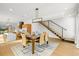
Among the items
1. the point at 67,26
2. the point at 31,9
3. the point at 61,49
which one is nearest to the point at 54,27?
the point at 67,26

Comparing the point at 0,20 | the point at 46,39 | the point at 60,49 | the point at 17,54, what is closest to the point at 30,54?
the point at 17,54

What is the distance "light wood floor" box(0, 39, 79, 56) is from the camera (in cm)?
237

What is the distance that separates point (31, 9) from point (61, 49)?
34.1 inches

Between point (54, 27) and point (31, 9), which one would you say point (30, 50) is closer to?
point (54, 27)

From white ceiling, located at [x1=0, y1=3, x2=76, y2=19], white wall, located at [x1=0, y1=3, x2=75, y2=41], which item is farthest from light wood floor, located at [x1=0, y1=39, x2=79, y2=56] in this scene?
white ceiling, located at [x1=0, y1=3, x2=76, y2=19]

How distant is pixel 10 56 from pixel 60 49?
0.87 m

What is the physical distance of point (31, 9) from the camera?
235 cm

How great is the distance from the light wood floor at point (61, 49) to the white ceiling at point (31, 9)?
1.53 feet

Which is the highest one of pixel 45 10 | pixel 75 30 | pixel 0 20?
pixel 45 10

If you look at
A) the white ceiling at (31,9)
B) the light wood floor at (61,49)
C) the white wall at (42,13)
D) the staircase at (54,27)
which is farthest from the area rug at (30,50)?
the white ceiling at (31,9)

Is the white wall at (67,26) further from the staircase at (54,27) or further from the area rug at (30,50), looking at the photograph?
the area rug at (30,50)

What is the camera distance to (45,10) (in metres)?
2.35

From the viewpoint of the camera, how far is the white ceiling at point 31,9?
2.33 meters

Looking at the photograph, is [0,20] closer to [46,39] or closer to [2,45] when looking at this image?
[2,45]
